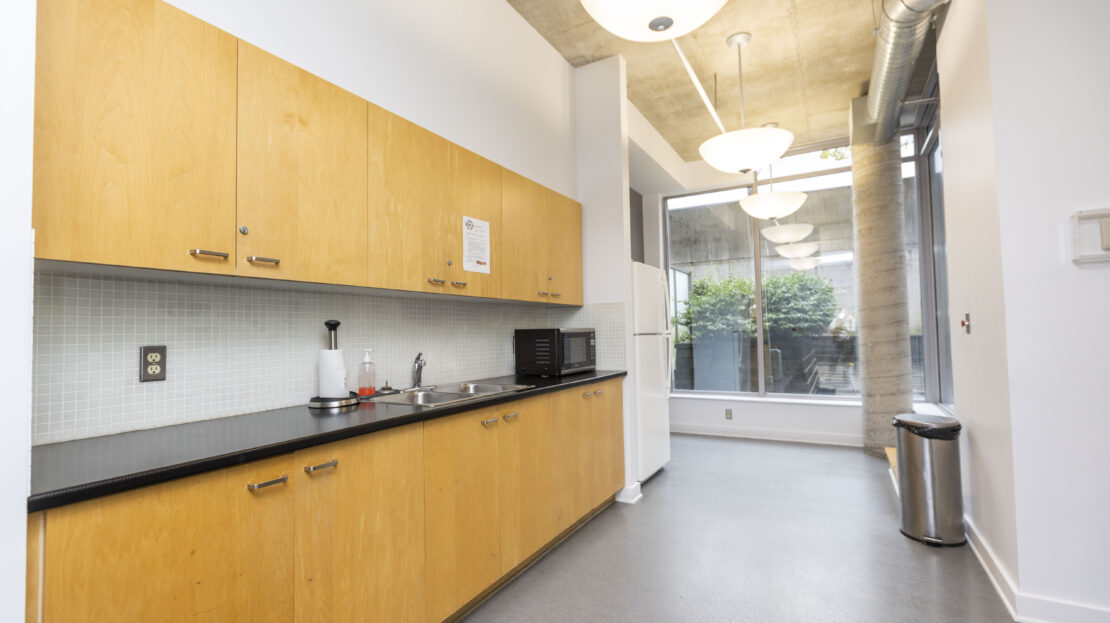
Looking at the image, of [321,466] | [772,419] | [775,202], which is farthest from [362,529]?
[772,419]

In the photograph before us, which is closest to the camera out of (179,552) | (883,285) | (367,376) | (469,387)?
(179,552)

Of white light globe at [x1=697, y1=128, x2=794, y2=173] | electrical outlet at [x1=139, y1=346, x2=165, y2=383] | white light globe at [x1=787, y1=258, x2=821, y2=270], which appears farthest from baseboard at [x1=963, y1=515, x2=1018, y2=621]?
electrical outlet at [x1=139, y1=346, x2=165, y2=383]

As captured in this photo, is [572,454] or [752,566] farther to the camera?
[572,454]

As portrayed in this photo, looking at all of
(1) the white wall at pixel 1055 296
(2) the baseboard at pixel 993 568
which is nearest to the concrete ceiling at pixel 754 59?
(1) the white wall at pixel 1055 296

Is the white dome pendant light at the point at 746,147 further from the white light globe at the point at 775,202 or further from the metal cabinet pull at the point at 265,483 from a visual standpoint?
the metal cabinet pull at the point at 265,483

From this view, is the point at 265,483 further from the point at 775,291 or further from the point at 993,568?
the point at 775,291

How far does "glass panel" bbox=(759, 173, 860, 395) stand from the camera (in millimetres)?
5414

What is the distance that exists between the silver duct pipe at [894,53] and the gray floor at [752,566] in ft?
9.38

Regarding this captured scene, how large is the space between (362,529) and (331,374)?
692 mm

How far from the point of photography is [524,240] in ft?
10.1

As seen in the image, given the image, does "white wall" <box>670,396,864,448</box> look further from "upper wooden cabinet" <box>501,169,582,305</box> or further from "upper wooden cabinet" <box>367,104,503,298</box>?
"upper wooden cabinet" <box>367,104,503,298</box>

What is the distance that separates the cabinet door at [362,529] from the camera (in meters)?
1.50

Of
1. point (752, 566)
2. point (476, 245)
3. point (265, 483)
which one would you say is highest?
point (476, 245)

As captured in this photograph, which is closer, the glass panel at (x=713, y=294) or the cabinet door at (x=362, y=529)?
the cabinet door at (x=362, y=529)
